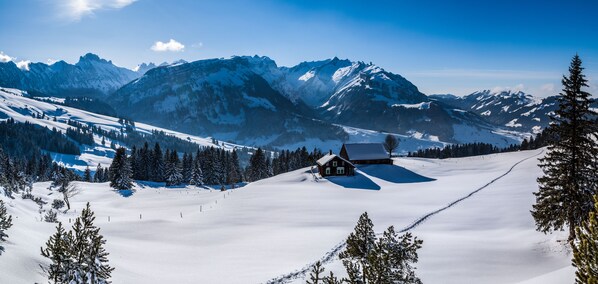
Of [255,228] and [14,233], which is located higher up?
[14,233]

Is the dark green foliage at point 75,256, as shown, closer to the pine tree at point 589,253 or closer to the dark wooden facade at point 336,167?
the pine tree at point 589,253

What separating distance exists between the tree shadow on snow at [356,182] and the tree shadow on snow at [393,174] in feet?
15.8

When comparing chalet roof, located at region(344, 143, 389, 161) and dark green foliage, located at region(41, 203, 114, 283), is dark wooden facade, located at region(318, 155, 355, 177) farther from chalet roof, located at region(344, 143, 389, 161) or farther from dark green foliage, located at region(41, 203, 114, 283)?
dark green foliage, located at region(41, 203, 114, 283)

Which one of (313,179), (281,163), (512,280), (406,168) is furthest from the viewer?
(281,163)

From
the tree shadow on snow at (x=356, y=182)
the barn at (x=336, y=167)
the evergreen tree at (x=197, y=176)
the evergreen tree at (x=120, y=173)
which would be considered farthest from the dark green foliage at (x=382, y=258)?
the evergreen tree at (x=197, y=176)

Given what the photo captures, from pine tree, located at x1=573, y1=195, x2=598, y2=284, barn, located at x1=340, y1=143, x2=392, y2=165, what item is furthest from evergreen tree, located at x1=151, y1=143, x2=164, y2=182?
pine tree, located at x1=573, y1=195, x2=598, y2=284

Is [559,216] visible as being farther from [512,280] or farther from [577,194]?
[512,280]

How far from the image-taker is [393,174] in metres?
80.0

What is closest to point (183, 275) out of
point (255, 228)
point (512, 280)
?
point (255, 228)

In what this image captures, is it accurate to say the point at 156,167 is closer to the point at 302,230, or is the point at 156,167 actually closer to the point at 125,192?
the point at 125,192

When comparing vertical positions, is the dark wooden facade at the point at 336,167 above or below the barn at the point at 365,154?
below

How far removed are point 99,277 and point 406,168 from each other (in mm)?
81971

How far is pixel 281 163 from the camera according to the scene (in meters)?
122

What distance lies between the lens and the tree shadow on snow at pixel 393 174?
7519 centimetres
